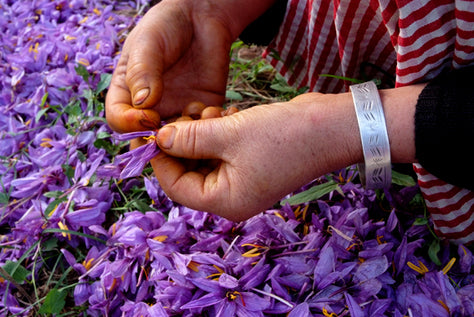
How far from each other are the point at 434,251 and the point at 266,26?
764mm

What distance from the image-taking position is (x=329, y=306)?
2.63 feet

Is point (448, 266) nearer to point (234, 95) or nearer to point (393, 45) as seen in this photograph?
point (393, 45)

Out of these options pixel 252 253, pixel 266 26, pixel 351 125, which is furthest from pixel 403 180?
pixel 266 26

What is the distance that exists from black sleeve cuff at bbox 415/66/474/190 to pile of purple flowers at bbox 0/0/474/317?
0.23m

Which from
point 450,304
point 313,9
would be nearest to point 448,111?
point 450,304

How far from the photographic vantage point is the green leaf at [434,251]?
872 millimetres

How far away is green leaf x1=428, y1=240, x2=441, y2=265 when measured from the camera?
2.86 ft

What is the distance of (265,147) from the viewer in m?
0.75

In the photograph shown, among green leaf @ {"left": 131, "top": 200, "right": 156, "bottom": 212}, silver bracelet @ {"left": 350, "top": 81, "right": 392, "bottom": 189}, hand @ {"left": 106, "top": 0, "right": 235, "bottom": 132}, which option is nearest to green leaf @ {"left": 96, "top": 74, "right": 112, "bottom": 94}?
hand @ {"left": 106, "top": 0, "right": 235, "bottom": 132}

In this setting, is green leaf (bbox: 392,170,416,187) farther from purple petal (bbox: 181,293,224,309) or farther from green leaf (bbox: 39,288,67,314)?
green leaf (bbox: 39,288,67,314)

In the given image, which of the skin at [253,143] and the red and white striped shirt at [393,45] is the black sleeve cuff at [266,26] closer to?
the red and white striped shirt at [393,45]

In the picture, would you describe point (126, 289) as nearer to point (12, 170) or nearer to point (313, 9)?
point (12, 170)

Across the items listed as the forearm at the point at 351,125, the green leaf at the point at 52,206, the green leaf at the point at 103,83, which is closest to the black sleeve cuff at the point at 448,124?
the forearm at the point at 351,125

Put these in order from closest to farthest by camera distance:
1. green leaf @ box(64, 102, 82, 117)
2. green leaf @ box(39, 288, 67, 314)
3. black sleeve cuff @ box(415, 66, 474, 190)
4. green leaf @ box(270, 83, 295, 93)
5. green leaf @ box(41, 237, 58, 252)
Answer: black sleeve cuff @ box(415, 66, 474, 190)
green leaf @ box(39, 288, 67, 314)
green leaf @ box(41, 237, 58, 252)
green leaf @ box(64, 102, 82, 117)
green leaf @ box(270, 83, 295, 93)
